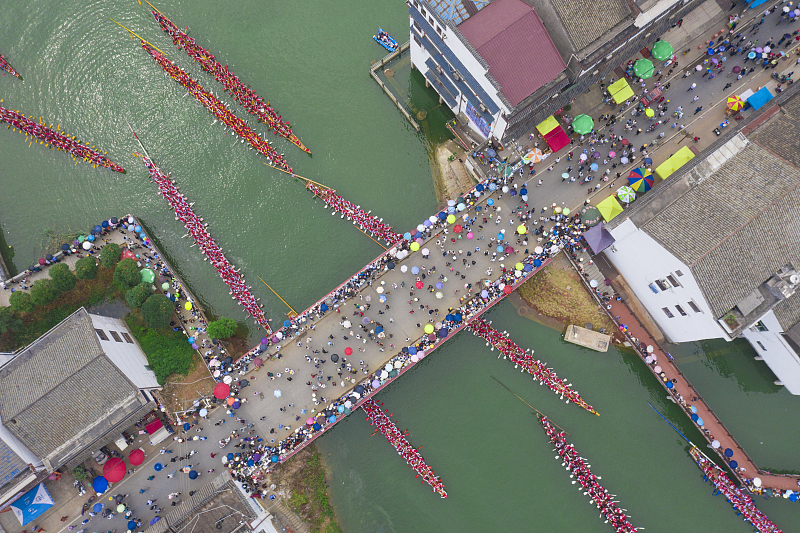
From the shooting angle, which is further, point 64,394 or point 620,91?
point 620,91

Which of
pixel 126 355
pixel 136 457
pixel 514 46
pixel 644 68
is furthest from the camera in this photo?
pixel 644 68

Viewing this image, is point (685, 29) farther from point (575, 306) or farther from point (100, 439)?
point (100, 439)

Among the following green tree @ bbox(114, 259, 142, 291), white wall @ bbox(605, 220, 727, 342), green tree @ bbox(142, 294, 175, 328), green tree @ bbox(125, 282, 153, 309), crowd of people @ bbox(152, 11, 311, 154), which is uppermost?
crowd of people @ bbox(152, 11, 311, 154)

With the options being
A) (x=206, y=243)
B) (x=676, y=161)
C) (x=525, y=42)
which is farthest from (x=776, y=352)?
(x=206, y=243)

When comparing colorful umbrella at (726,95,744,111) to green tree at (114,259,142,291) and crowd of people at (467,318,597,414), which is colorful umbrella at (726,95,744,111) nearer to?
crowd of people at (467,318,597,414)

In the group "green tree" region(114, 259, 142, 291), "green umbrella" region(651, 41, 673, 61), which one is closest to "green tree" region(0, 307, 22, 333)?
"green tree" region(114, 259, 142, 291)

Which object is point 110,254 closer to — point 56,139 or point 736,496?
point 56,139

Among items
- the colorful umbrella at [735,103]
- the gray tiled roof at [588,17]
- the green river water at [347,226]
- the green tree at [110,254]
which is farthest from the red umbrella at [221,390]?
the colorful umbrella at [735,103]
